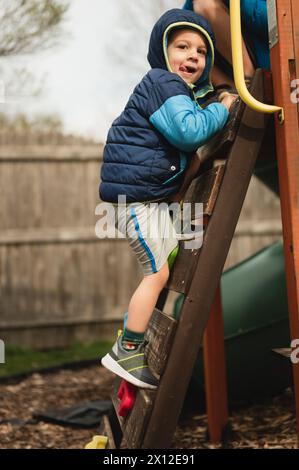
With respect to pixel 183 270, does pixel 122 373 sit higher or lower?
lower

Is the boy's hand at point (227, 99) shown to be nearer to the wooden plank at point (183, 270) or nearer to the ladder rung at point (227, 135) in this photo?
the ladder rung at point (227, 135)

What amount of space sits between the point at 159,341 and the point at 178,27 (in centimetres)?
114

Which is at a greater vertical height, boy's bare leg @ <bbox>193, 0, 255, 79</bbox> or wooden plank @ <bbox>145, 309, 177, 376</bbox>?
boy's bare leg @ <bbox>193, 0, 255, 79</bbox>

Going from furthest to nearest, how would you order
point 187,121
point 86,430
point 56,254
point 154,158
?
point 56,254 < point 86,430 < point 154,158 < point 187,121

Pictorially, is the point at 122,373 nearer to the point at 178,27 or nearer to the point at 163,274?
the point at 163,274

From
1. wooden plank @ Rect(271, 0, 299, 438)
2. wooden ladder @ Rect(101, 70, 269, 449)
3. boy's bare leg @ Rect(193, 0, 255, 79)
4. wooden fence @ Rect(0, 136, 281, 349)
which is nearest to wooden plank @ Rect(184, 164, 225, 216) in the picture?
wooden ladder @ Rect(101, 70, 269, 449)

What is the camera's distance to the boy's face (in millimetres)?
2316

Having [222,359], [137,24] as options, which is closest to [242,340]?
[222,359]

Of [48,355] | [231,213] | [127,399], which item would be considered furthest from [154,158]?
[48,355]

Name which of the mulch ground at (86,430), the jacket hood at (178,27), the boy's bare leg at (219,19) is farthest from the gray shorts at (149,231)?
the mulch ground at (86,430)

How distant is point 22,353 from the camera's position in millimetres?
6227

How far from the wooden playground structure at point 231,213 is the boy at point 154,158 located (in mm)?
91

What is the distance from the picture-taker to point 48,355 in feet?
20.4

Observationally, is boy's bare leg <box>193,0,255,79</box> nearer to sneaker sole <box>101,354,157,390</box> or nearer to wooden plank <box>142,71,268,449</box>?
wooden plank <box>142,71,268,449</box>
